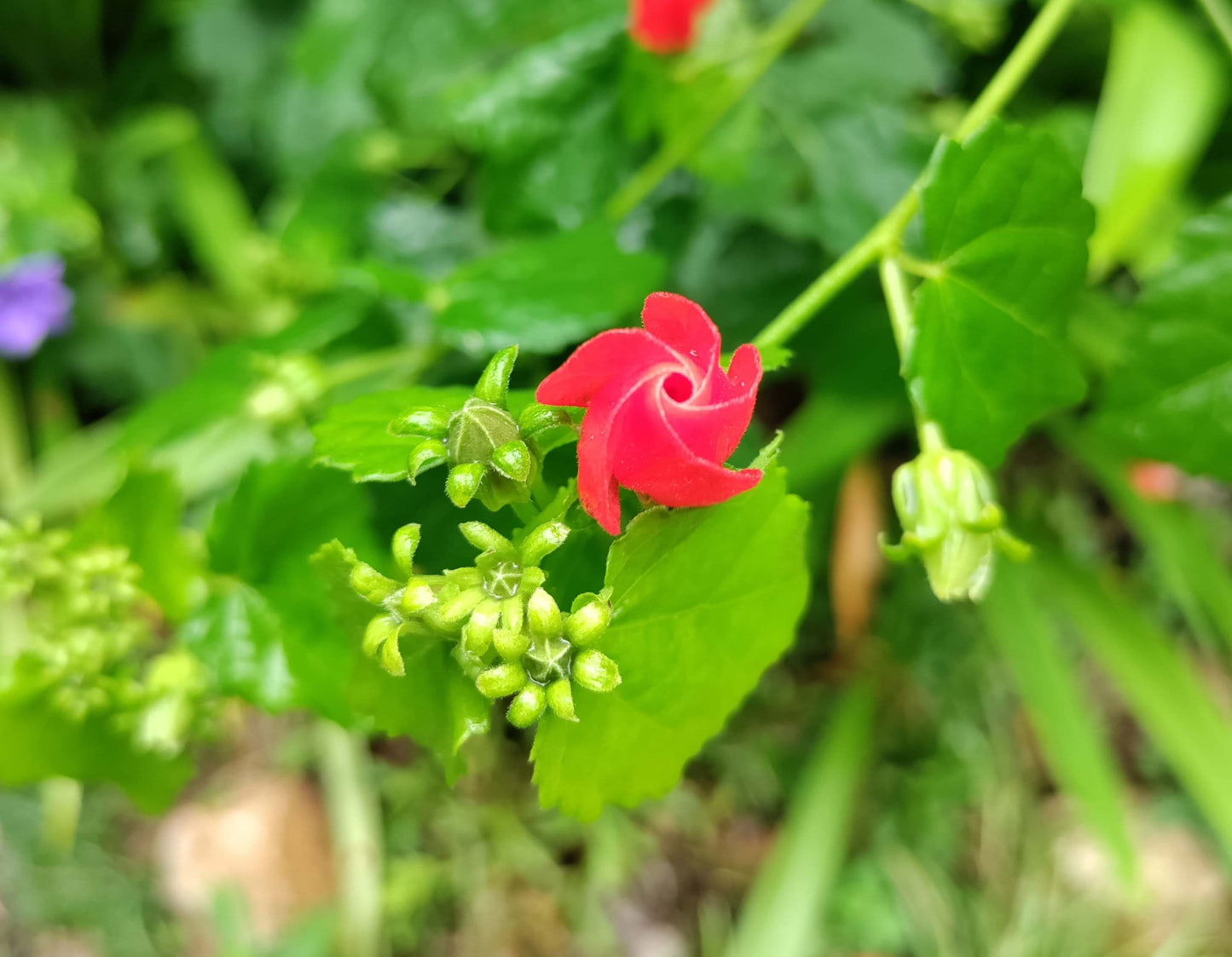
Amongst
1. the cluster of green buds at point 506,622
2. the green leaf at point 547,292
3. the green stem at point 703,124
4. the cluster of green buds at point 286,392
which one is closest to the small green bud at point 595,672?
the cluster of green buds at point 506,622

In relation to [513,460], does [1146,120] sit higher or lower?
lower

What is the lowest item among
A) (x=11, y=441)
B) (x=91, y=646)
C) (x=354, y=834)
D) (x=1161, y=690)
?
(x=354, y=834)

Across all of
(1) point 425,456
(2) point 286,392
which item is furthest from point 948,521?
(2) point 286,392

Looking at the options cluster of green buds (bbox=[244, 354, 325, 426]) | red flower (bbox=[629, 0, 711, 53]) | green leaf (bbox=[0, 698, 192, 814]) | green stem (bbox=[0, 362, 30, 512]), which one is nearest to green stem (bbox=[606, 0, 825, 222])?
red flower (bbox=[629, 0, 711, 53])

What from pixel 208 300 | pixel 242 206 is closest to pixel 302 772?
pixel 208 300

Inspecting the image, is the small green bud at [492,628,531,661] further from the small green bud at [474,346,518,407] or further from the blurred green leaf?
the blurred green leaf

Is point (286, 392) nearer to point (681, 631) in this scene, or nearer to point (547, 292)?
point (547, 292)

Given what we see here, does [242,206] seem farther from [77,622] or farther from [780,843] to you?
[780,843]

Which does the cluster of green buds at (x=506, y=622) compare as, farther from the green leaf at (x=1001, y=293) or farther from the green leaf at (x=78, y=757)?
the green leaf at (x=78, y=757)
